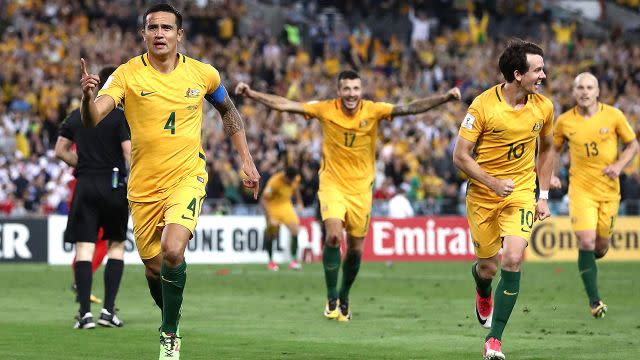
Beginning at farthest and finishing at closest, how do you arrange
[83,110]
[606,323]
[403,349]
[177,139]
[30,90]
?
1. [30,90]
2. [606,323]
3. [403,349]
4. [177,139]
5. [83,110]

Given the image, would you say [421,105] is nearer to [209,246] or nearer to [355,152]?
[355,152]

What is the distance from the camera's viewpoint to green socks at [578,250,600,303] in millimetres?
15453

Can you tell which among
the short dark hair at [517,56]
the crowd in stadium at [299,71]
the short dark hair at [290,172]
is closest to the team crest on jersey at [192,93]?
the short dark hair at [517,56]

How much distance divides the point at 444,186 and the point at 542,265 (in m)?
6.00

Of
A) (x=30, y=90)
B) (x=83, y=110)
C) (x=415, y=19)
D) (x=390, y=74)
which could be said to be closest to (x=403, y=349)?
(x=83, y=110)

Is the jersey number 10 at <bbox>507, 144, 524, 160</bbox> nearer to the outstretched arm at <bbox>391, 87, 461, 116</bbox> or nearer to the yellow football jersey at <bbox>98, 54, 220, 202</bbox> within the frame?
the yellow football jersey at <bbox>98, 54, 220, 202</bbox>

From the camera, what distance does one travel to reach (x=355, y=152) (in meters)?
15.5

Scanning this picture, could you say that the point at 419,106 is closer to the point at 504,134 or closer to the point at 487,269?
the point at 487,269

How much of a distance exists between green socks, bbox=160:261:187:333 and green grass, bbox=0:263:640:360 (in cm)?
100

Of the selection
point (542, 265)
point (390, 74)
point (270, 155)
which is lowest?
point (542, 265)

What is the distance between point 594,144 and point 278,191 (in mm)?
12221

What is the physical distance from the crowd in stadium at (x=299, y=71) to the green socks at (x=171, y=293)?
18.7m

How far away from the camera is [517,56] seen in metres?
11.1

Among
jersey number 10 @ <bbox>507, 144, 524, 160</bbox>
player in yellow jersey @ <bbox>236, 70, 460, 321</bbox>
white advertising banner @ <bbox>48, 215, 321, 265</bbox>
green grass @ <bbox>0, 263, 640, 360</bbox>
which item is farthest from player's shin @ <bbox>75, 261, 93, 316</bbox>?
white advertising banner @ <bbox>48, 215, 321, 265</bbox>
